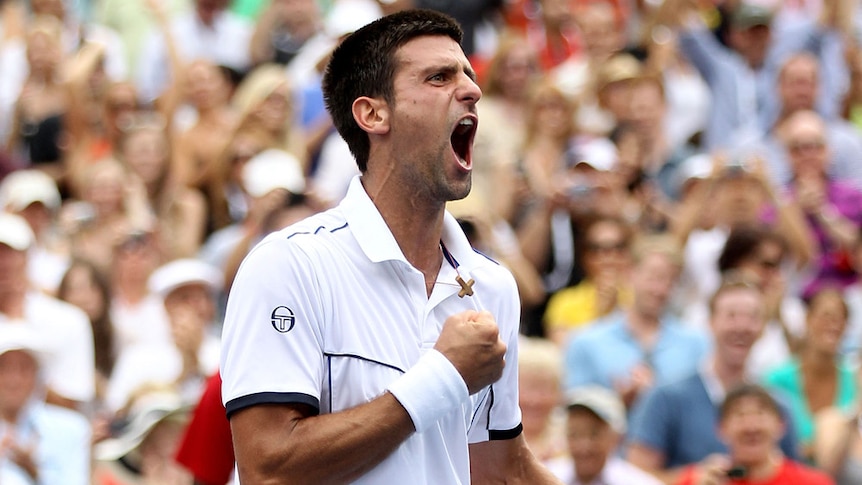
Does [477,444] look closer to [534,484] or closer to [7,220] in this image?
[534,484]

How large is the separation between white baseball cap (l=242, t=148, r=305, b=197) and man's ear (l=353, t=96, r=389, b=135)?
5.22 meters

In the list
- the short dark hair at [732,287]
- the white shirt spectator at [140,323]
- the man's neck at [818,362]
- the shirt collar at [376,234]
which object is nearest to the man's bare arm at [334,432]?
the shirt collar at [376,234]

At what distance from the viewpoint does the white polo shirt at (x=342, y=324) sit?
317cm

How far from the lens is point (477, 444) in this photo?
3709 mm

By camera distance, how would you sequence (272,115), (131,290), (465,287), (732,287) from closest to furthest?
(465,287)
(732,287)
(131,290)
(272,115)

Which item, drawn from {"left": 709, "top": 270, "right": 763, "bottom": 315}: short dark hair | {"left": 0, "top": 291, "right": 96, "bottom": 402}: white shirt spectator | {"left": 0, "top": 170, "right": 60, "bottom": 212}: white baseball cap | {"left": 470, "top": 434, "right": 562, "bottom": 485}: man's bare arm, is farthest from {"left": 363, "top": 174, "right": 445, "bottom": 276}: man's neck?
{"left": 0, "top": 170, "right": 60, "bottom": 212}: white baseball cap

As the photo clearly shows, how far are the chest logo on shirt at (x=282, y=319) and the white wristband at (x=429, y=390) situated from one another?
9.2 inches

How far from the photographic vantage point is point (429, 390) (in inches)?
122

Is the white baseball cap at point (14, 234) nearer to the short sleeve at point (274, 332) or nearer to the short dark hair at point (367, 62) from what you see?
the short dark hair at point (367, 62)

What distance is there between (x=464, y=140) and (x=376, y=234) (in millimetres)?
281

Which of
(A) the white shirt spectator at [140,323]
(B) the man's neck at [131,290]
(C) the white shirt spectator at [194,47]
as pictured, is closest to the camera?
(A) the white shirt spectator at [140,323]

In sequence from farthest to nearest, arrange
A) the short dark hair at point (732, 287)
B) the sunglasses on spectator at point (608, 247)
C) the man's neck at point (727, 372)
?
the sunglasses on spectator at point (608, 247) → the short dark hair at point (732, 287) → the man's neck at point (727, 372)

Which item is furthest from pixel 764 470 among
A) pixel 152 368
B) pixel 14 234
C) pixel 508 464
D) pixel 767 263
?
pixel 14 234

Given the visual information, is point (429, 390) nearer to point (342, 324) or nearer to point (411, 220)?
point (342, 324)
